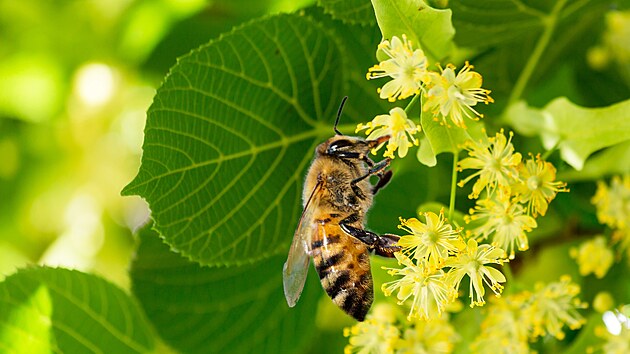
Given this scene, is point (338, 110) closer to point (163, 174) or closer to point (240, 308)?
point (163, 174)

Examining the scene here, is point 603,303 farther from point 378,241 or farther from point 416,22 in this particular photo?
point 416,22

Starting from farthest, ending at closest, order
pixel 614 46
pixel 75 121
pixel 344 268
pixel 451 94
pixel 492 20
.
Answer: pixel 75 121 → pixel 614 46 → pixel 492 20 → pixel 344 268 → pixel 451 94

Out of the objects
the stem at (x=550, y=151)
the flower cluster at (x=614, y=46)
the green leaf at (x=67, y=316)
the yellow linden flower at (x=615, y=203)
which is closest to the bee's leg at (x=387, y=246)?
the stem at (x=550, y=151)

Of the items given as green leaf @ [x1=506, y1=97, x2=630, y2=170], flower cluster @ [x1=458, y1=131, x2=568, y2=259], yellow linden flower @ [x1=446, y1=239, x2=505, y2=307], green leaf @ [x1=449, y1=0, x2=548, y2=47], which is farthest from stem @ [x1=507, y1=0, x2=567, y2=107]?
yellow linden flower @ [x1=446, y1=239, x2=505, y2=307]

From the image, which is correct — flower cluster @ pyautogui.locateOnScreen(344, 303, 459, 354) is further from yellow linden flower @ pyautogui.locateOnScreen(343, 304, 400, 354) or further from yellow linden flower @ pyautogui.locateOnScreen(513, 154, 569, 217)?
yellow linden flower @ pyautogui.locateOnScreen(513, 154, 569, 217)

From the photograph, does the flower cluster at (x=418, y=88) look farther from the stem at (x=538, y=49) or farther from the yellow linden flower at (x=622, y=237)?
the yellow linden flower at (x=622, y=237)

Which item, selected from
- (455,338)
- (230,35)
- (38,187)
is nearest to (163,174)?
(230,35)

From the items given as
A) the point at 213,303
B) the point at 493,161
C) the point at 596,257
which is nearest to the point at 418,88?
the point at 493,161
